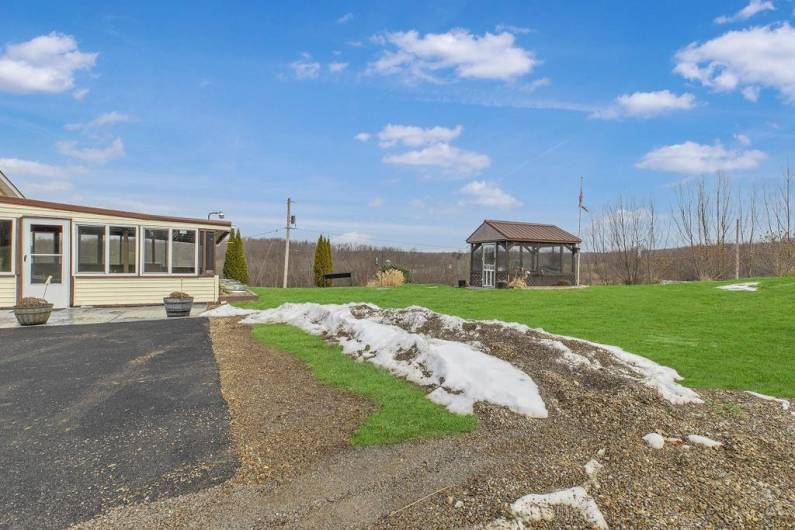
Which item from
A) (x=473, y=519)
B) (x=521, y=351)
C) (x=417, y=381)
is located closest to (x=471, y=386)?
(x=417, y=381)

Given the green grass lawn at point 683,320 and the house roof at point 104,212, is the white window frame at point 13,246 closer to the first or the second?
the house roof at point 104,212

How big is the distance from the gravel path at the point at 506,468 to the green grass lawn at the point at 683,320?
153cm

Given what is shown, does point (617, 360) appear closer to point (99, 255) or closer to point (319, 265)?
point (99, 255)

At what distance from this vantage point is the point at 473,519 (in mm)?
2191

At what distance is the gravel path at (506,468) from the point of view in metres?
2.26

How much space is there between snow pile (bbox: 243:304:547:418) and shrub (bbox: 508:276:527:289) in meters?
13.1

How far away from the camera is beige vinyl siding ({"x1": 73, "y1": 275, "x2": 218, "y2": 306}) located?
38.5ft

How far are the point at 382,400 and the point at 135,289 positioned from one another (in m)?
10.8

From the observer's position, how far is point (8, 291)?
1102 cm

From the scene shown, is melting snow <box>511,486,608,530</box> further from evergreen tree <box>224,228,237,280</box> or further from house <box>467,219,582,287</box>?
evergreen tree <box>224,228,237,280</box>

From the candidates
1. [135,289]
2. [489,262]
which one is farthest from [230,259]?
[489,262]

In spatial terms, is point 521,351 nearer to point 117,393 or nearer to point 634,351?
point 634,351

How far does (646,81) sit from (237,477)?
1350 centimetres

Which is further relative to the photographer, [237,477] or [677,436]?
[677,436]
